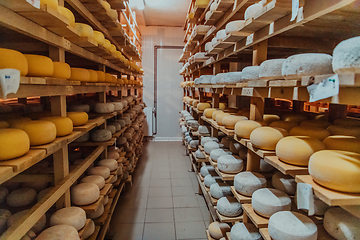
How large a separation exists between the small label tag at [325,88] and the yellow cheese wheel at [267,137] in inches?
24.1

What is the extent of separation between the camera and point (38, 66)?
4.32 ft

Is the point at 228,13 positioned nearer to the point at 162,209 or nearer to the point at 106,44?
the point at 106,44

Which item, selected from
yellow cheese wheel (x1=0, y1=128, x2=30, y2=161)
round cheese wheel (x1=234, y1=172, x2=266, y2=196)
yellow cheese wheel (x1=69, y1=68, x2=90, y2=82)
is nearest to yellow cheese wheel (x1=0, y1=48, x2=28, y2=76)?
yellow cheese wheel (x1=0, y1=128, x2=30, y2=161)

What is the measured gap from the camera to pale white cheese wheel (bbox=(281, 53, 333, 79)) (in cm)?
108

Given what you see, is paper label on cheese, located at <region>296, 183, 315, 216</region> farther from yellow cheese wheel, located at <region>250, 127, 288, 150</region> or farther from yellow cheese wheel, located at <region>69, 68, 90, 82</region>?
yellow cheese wheel, located at <region>69, 68, 90, 82</region>

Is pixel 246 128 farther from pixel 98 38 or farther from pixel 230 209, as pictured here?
pixel 98 38

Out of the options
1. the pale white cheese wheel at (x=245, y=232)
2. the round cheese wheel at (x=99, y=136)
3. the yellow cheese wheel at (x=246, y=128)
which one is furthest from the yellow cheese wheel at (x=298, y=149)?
the round cheese wheel at (x=99, y=136)

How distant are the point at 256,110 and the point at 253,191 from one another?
72 centimetres

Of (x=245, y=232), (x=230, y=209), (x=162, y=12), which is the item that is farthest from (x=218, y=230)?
(x=162, y=12)

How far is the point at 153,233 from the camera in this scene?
Answer: 108 inches

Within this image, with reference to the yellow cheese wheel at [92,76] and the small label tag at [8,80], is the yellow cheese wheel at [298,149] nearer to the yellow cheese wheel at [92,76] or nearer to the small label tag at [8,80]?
the small label tag at [8,80]

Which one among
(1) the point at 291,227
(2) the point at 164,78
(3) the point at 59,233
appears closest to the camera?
(1) the point at 291,227

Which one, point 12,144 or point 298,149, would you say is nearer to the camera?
point 12,144

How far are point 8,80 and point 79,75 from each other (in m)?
1.12
